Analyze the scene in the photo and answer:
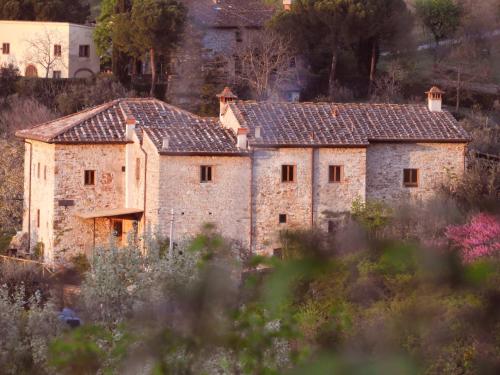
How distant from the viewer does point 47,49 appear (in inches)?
1103

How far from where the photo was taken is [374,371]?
2139mm

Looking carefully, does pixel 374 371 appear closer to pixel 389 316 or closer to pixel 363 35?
pixel 389 316

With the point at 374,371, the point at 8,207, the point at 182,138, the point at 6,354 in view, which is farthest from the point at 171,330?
the point at 8,207

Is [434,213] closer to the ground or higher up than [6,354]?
higher up

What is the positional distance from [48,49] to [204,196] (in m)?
13.3

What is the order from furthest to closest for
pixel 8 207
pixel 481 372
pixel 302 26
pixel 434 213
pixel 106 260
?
pixel 302 26 → pixel 8 207 → pixel 106 260 → pixel 434 213 → pixel 481 372

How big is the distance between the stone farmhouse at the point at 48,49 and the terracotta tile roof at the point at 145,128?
10.5 metres

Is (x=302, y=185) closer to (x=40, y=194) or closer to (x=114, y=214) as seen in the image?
(x=114, y=214)

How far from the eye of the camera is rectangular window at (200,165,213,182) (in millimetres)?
16031

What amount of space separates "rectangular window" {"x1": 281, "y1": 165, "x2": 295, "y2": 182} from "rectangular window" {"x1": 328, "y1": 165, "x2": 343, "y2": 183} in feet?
1.93

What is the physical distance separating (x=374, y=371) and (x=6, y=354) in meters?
4.48

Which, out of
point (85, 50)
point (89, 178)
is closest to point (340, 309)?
point (89, 178)

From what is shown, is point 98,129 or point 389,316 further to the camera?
point 98,129

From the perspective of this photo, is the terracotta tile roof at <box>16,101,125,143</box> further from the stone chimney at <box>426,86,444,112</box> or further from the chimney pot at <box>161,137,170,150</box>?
the stone chimney at <box>426,86,444,112</box>
